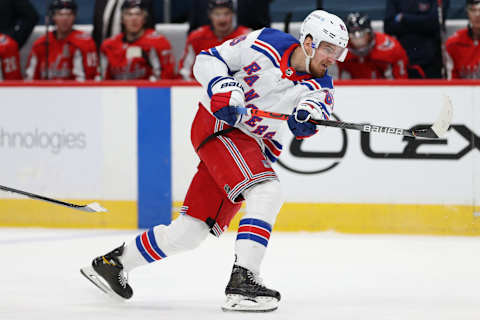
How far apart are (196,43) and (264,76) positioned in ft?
8.16

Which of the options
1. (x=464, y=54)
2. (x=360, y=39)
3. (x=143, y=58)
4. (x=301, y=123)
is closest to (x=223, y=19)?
(x=143, y=58)

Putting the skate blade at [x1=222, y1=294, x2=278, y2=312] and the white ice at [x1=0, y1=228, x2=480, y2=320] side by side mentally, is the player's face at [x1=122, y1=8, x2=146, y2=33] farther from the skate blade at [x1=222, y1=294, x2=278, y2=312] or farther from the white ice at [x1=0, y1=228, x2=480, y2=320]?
the skate blade at [x1=222, y1=294, x2=278, y2=312]

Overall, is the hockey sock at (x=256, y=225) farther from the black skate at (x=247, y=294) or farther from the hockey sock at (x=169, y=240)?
the hockey sock at (x=169, y=240)

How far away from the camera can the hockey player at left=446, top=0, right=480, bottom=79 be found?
16.9ft

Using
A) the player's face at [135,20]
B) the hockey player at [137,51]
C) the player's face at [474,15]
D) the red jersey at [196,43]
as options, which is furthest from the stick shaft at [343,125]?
the player's face at [135,20]

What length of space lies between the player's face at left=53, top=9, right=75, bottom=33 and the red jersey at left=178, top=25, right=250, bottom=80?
0.85m

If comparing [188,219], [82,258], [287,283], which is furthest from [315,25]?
[82,258]

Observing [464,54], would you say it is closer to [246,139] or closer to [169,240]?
[246,139]

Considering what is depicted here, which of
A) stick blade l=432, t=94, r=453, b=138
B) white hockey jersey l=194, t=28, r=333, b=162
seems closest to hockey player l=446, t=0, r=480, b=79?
stick blade l=432, t=94, r=453, b=138

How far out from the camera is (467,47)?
17.2 ft

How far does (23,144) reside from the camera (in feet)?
17.1

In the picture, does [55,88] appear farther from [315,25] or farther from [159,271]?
[315,25]

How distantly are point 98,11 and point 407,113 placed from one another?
7.40 feet

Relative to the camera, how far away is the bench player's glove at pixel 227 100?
9.62ft
